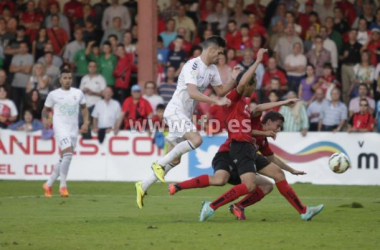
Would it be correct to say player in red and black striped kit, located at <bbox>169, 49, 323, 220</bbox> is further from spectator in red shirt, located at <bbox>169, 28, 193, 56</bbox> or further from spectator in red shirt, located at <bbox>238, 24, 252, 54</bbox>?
spectator in red shirt, located at <bbox>169, 28, 193, 56</bbox>

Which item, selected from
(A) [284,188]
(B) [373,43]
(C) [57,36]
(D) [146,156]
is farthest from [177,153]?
(C) [57,36]

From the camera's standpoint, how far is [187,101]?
14156mm

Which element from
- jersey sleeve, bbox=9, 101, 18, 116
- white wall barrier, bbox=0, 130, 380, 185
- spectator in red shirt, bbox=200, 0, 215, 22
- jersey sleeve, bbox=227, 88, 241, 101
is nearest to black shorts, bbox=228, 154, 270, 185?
jersey sleeve, bbox=227, 88, 241, 101

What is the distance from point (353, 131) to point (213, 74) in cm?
829

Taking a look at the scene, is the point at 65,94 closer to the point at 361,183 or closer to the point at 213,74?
the point at 213,74

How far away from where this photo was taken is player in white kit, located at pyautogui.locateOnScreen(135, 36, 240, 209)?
13.5 meters

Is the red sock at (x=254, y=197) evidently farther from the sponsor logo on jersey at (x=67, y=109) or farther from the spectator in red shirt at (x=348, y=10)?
the spectator in red shirt at (x=348, y=10)

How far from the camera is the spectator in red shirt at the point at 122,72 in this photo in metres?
24.7

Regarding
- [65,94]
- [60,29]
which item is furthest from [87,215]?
[60,29]

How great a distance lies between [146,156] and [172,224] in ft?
32.0

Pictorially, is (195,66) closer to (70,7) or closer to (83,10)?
(83,10)

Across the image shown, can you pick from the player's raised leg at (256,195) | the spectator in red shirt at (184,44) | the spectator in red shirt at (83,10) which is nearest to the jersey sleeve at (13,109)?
the spectator in red shirt at (83,10)

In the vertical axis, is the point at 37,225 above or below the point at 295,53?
below

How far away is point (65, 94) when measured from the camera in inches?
711
